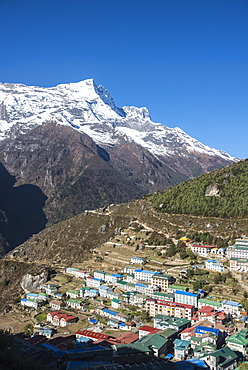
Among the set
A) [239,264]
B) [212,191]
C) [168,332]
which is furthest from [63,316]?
[212,191]

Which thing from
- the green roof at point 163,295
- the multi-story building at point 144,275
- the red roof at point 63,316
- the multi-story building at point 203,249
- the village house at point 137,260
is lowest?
the red roof at point 63,316

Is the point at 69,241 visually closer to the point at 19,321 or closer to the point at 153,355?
the point at 19,321

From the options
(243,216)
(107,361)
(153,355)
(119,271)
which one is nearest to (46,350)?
(107,361)

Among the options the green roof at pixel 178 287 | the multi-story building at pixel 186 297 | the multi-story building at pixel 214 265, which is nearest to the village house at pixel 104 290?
the green roof at pixel 178 287

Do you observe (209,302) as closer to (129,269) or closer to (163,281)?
(163,281)

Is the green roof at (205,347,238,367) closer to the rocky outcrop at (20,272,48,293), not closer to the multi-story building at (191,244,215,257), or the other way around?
the multi-story building at (191,244,215,257)

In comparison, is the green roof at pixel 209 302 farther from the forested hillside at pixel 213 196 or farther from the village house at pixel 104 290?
the forested hillside at pixel 213 196
